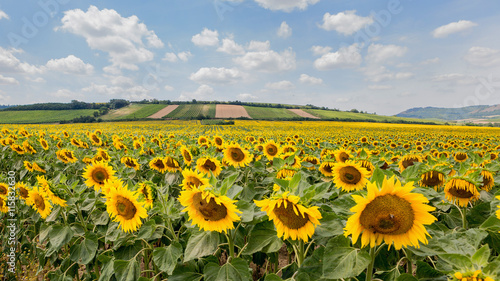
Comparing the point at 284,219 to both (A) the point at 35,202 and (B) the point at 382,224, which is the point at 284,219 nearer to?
(B) the point at 382,224

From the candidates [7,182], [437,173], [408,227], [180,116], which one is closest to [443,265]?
[408,227]

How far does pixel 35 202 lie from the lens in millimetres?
3307

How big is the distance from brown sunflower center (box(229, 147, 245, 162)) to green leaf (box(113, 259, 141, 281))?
2659 millimetres

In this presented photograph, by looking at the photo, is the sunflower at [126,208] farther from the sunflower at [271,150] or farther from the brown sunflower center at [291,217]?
the sunflower at [271,150]

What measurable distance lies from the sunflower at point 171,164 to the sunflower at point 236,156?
0.93 m

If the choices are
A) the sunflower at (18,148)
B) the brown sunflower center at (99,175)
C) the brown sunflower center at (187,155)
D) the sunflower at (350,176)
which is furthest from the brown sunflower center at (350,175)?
the sunflower at (18,148)

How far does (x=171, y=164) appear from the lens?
4539 mm

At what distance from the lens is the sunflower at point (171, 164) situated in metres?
4.48

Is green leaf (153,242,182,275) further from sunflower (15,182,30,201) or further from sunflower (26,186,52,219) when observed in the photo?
sunflower (15,182,30,201)

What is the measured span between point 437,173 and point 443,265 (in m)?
1.56

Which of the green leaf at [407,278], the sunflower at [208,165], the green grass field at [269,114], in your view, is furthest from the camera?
the green grass field at [269,114]

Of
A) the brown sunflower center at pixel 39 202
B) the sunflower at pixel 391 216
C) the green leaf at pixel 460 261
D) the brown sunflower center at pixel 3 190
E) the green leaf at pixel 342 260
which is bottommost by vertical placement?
the brown sunflower center at pixel 3 190

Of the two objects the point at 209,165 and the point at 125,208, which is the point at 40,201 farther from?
the point at 209,165

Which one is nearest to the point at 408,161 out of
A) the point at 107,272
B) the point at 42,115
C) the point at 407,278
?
the point at 407,278
